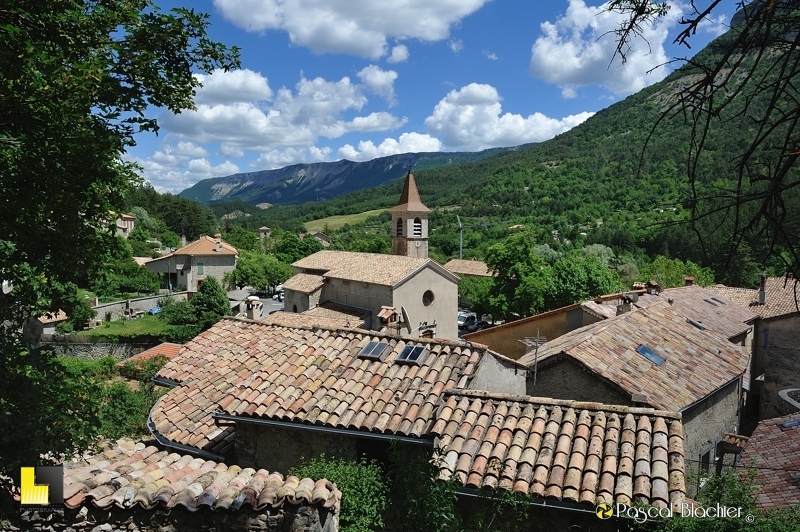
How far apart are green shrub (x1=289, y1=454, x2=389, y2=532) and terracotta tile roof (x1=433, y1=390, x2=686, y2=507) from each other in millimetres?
831

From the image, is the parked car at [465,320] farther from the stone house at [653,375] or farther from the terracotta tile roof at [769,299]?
the stone house at [653,375]

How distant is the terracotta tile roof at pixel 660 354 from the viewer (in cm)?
1088

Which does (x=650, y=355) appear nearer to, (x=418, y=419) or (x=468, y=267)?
(x=418, y=419)

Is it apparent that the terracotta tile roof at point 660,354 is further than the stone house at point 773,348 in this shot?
No

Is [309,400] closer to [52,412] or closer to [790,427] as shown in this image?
[52,412]

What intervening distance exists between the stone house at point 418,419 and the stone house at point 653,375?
5.49 feet

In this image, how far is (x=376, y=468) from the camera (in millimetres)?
6484

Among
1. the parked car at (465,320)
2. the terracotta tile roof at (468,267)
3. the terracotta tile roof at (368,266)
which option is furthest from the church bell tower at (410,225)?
the terracotta tile roof at (468,267)

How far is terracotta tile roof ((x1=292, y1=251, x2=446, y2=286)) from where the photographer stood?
28906 mm

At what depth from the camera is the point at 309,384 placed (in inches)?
324

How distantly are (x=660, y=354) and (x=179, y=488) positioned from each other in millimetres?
11734

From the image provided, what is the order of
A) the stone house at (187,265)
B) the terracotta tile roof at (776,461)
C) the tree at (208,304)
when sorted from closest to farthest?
the terracotta tile roof at (776,461)
the tree at (208,304)
the stone house at (187,265)

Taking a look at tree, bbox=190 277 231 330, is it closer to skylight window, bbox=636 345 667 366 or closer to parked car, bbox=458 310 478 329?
parked car, bbox=458 310 478 329

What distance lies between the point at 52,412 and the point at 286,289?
101 ft
